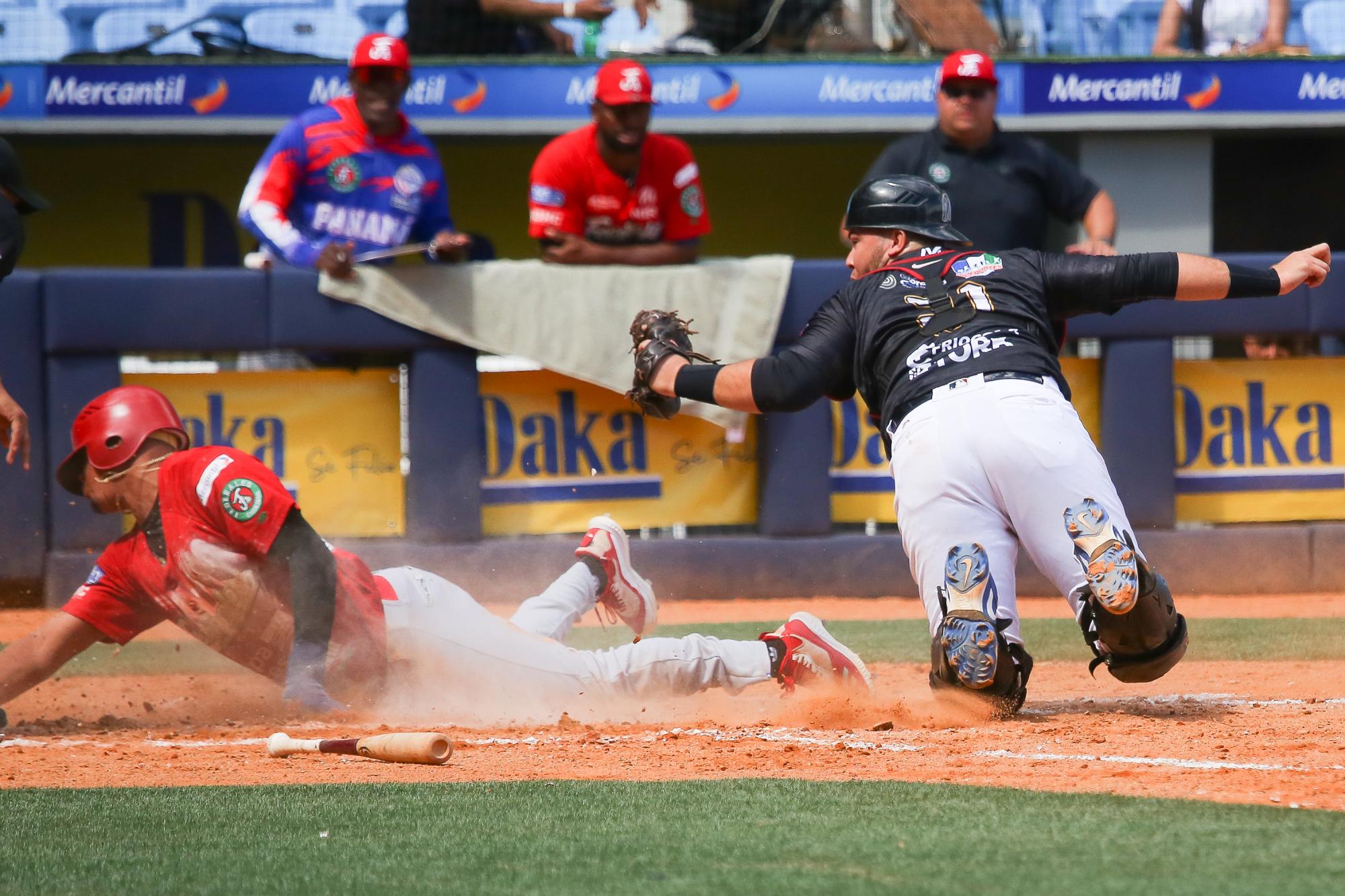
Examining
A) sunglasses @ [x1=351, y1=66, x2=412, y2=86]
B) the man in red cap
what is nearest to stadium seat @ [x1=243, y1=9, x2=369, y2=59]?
sunglasses @ [x1=351, y1=66, x2=412, y2=86]

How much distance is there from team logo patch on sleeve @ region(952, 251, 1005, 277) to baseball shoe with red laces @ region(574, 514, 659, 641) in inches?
63.8

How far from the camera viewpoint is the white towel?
7594 millimetres

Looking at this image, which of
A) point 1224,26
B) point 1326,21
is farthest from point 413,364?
point 1326,21

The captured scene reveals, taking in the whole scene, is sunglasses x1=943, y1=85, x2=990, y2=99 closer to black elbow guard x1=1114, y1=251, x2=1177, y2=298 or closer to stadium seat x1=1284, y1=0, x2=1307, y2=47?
black elbow guard x1=1114, y1=251, x2=1177, y2=298

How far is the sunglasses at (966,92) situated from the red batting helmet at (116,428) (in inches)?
174

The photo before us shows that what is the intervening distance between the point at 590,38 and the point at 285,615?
23.8 feet

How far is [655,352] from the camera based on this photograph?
4691mm

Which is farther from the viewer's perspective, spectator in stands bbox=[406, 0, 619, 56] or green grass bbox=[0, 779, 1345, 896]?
spectator in stands bbox=[406, 0, 619, 56]

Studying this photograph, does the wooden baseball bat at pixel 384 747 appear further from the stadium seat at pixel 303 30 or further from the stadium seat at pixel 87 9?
the stadium seat at pixel 87 9

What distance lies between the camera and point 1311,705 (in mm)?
4750

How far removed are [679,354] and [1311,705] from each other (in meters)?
2.21

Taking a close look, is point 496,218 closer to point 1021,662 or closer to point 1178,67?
point 1178,67

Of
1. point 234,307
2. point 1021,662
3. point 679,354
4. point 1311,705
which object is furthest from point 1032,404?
point 234,307

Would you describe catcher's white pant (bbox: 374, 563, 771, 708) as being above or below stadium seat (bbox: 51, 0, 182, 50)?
below
